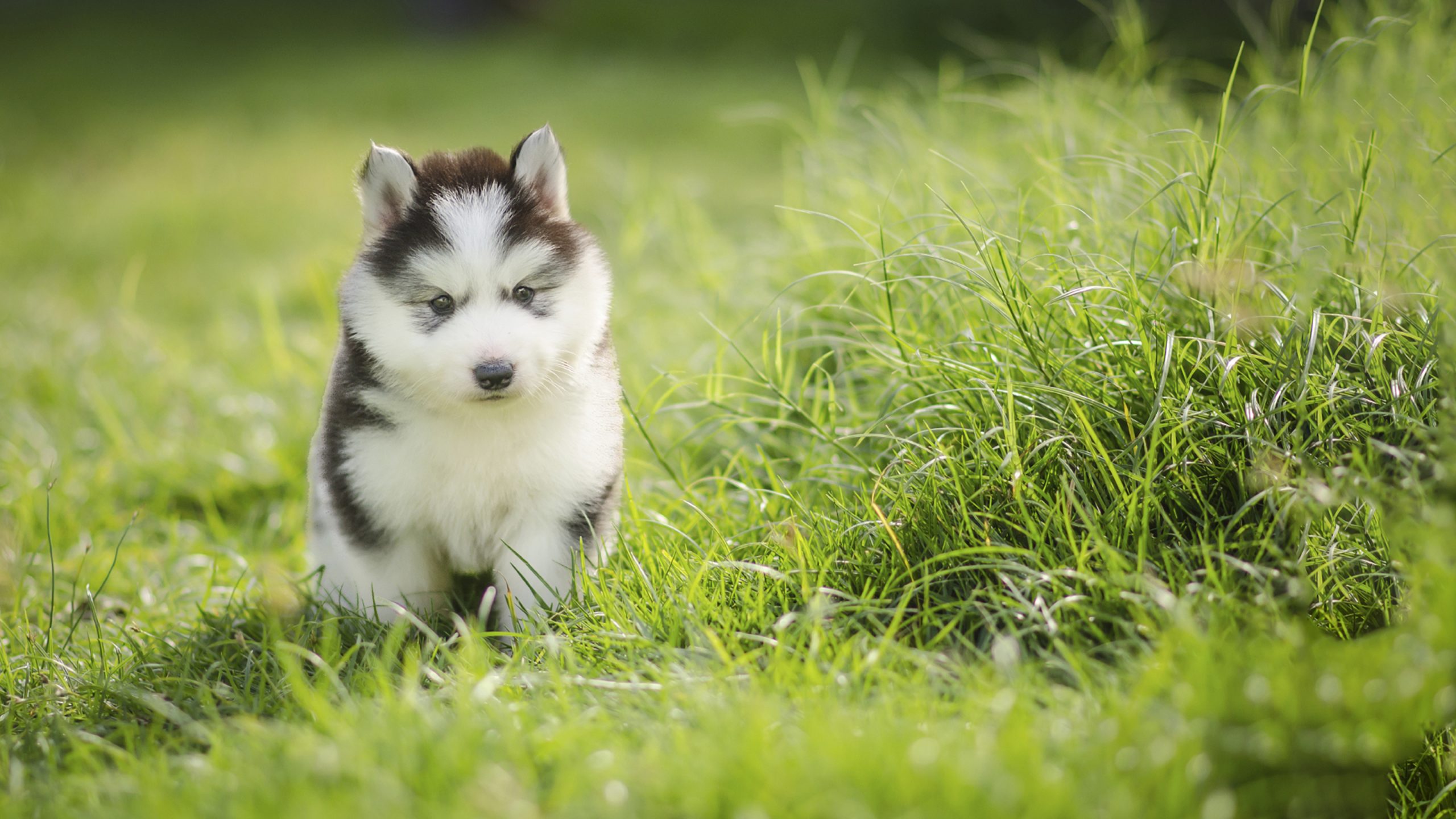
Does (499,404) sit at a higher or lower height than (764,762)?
higher

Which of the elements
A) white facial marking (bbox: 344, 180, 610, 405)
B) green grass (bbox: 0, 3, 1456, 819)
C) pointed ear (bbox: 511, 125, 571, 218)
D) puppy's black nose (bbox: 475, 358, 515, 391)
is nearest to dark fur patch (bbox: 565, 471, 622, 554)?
green grass (bbox: 0, 3, 1456, 819)

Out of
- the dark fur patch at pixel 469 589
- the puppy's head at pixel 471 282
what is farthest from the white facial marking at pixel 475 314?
the dark fur patch at pixel 469 589

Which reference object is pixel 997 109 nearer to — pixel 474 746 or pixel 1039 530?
pixel 1039 530

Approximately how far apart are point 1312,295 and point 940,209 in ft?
4.41

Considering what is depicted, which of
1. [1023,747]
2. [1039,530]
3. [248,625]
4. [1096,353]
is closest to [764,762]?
[1023,747]

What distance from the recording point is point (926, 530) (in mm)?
2691

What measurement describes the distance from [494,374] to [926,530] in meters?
1.13

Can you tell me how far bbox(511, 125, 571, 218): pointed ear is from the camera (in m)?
2.74

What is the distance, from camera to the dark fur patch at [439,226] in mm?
2598

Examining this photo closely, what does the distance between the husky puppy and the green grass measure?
8.2 inches

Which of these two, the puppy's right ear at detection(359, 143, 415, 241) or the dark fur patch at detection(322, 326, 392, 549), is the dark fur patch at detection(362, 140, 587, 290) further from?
the dark fur patch at detection(322, 326, 392, 549)

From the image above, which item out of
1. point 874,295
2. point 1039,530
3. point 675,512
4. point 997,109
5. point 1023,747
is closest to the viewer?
point 1023,747

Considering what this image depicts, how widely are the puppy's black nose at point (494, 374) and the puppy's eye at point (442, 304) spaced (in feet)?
0.76

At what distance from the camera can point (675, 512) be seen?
329cm
